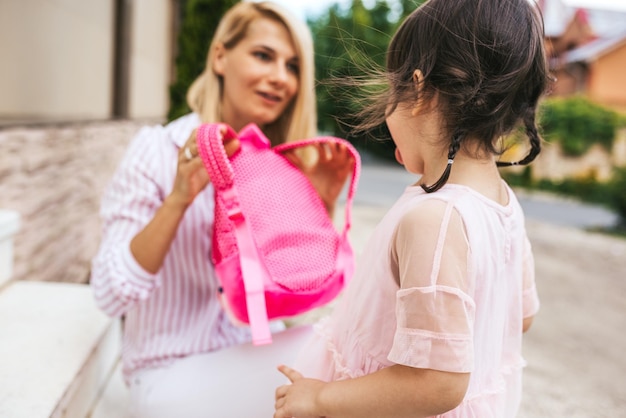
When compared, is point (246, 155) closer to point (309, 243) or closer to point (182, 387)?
point (309, 243)

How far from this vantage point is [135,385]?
1.67 metres

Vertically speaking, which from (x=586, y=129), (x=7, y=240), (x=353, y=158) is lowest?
(x=586, y=129)

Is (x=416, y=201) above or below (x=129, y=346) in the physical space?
above

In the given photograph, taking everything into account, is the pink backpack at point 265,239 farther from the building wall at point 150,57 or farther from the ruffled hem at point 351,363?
the building wall at point 150,57

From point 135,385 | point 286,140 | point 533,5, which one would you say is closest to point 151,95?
point 286,140

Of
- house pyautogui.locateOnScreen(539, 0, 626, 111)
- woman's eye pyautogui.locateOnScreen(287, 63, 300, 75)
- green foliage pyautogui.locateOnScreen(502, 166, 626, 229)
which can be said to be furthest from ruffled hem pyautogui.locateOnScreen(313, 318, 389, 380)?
house pyautogui.locateOnScreen(539, 0, 626, 111)

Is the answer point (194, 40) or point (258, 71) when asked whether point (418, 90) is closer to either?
point (258, 71)

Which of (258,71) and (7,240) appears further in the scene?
(7,240)

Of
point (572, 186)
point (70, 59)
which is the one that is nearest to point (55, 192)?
point (70, 59)

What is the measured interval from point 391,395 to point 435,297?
0.61 feet

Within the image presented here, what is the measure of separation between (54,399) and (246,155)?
800 millimetres

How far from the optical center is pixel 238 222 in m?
1.40

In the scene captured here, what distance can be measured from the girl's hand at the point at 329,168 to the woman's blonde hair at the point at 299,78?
0.89 ft

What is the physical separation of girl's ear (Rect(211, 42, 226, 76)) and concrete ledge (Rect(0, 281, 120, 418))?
996 millimetres
